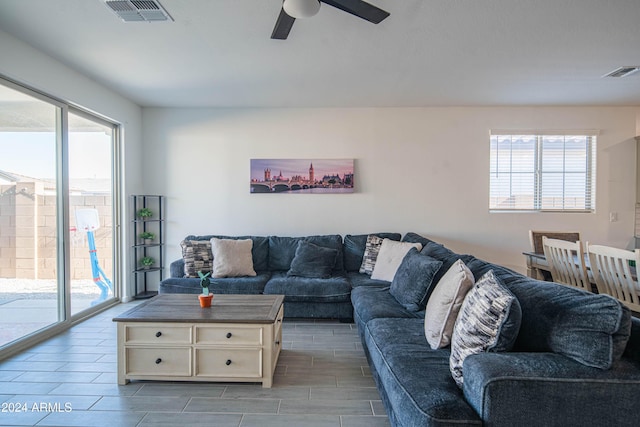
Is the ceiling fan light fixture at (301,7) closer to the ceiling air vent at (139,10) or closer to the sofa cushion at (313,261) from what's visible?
the ceiling air vent at (139,10)

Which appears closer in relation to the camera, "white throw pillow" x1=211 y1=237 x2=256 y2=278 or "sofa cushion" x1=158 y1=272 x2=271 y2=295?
"sofa cushion" x1=158 y1=272 x2=271 y2=295

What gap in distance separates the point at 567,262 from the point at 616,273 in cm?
39

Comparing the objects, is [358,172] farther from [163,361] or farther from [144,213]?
[163,361]

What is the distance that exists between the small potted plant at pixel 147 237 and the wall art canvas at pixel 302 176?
1.47m

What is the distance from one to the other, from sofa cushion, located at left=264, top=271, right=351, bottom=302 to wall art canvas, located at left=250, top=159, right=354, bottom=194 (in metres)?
1.37

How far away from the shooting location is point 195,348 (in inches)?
88.5

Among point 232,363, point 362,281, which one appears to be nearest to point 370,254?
point 362,281

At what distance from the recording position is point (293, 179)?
14.6 ft

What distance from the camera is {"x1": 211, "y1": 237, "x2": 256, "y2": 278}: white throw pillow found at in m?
3.74

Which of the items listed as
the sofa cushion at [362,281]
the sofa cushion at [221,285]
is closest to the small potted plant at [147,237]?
the sofa cushion at [221,285]

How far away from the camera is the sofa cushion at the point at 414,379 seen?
1.30 meters

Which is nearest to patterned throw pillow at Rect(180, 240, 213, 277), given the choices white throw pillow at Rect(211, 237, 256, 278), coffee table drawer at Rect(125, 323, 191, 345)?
white throw pillow at Rect(211, 237, 256, 278)

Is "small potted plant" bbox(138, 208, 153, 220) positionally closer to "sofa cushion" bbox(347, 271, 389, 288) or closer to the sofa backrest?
the sofa backrest

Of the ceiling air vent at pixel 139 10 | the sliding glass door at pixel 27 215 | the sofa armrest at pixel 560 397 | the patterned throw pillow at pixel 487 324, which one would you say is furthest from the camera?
the sliding glass door at pixel 27 215
